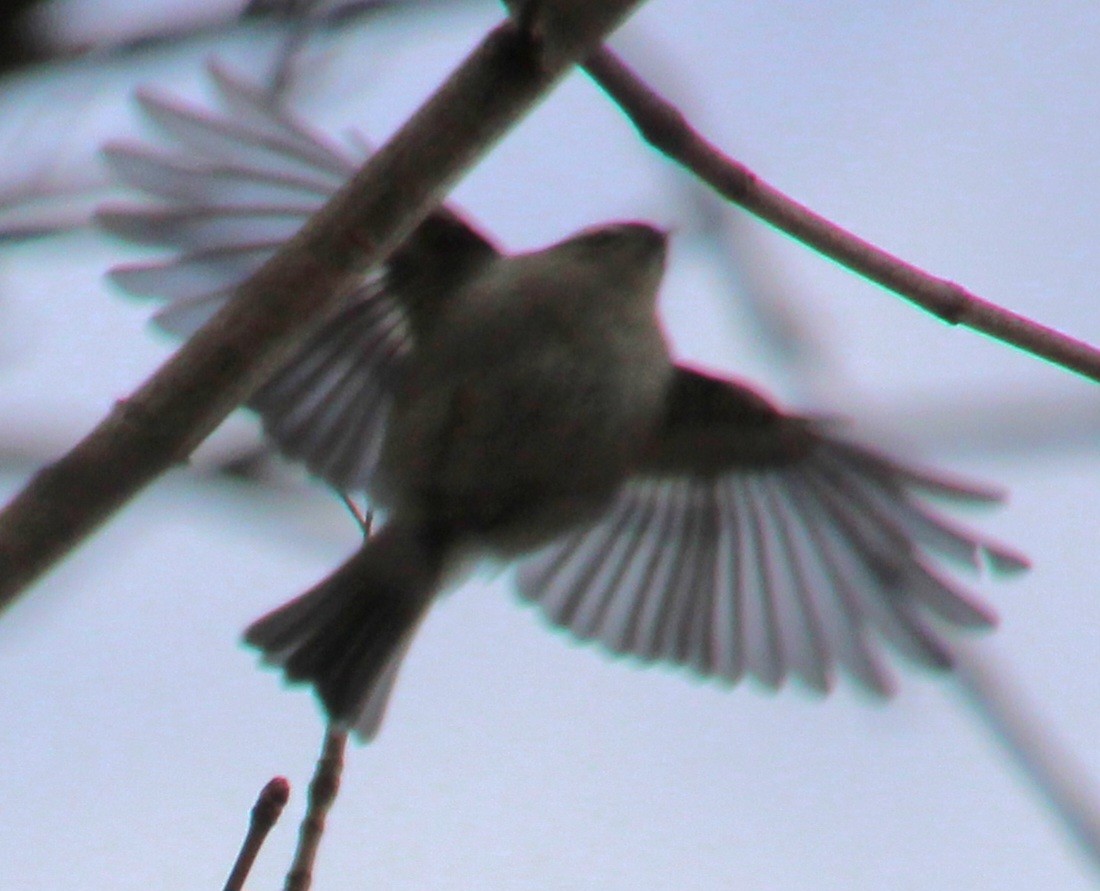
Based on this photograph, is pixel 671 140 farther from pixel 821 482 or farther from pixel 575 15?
pixel 821 482

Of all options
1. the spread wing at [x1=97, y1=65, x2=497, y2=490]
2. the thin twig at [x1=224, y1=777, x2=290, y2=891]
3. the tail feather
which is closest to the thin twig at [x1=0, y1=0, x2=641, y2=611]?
the thin twig at [x1=224, y1=777, x2=290, y2=891]

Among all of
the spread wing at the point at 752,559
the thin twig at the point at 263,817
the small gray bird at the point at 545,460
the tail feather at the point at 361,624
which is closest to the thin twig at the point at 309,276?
the thin twig at the point at 263,817

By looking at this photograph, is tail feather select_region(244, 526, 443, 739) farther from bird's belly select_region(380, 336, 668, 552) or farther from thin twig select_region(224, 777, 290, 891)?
thin twig select_region(224, 777, 290, 891)

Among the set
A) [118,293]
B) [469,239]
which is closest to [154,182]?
[118,293]

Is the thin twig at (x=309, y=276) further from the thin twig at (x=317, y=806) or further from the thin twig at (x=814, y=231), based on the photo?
the thin twig at (x=317, y=806)

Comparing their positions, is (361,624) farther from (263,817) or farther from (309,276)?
(309,276)

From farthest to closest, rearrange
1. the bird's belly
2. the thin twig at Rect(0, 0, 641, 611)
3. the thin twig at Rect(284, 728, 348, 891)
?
1. the bird's belly
2. the thin twig at Rect(284, 728, 348, 891)
3. the thin twig at Rect(0, 0, 641, 611)
